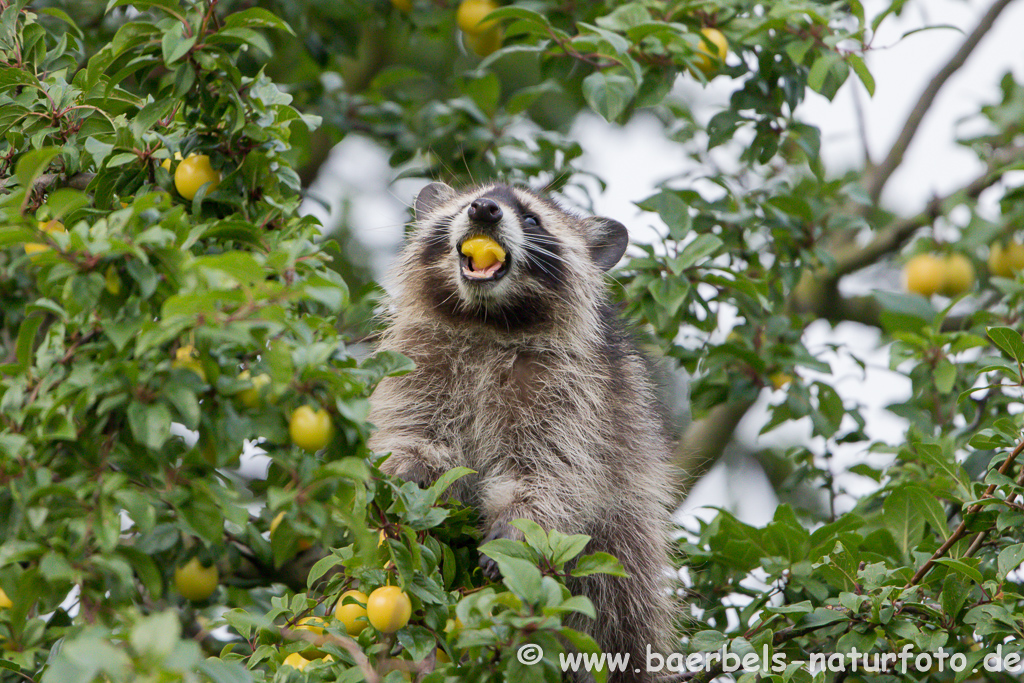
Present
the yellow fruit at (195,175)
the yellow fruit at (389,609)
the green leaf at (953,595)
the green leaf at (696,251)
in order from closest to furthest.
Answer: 1. the yellow fruit at (389,609)
2. the yellow fruit at (195,175)
3. the green leaf at (953,595)
4. the green leaf at (696,251)

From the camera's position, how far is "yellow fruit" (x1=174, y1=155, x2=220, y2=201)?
2.76 m

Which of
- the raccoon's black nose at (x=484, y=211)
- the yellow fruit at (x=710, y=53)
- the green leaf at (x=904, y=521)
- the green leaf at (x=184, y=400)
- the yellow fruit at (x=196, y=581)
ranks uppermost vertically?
the yellow fruit at (x=710, y=53)

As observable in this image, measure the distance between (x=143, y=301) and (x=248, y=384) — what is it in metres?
0.29

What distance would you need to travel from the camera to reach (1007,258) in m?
5.62

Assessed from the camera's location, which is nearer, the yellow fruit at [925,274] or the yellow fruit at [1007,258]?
the yellow fruit at [1007,258]

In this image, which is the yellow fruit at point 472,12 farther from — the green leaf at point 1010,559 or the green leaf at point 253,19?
the green leaf at point 1010,559

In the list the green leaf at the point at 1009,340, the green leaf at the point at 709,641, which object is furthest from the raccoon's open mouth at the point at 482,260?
the green leaf at the point at 1009,340

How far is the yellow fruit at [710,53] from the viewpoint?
3.91m

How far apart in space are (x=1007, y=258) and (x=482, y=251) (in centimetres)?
351

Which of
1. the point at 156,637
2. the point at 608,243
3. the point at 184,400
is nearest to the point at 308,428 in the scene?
the point at 184,400

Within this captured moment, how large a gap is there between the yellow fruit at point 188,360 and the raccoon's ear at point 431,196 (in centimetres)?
296

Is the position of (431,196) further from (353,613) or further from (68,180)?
(353,613)

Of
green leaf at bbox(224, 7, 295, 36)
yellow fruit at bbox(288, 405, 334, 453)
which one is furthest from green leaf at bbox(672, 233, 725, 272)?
yellow fruit at bbox(288, 405, 334, 453)

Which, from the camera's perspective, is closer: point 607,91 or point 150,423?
point 150,423
